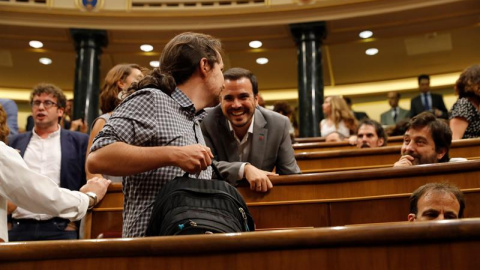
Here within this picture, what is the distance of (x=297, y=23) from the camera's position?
7531 mm

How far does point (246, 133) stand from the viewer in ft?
8.80

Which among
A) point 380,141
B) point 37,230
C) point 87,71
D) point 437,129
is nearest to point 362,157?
point 380,141

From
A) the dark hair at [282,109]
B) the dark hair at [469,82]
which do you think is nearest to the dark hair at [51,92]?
the dark hair at [469,82]

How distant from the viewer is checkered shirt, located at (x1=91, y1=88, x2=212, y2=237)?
4.99 ft

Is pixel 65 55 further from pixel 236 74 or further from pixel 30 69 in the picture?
pixel 236 74

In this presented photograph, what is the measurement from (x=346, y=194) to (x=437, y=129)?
23.7 inches

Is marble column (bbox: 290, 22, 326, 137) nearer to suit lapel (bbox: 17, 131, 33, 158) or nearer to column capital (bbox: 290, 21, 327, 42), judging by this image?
column capital (bbox: 290, 21, 327, 42)

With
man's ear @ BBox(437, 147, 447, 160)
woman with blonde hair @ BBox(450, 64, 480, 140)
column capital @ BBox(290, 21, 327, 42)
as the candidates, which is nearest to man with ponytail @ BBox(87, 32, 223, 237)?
man's ear @ BBox(437, 147, 447, 160)

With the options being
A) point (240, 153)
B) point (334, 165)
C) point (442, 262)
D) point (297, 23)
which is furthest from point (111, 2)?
point (442, 262)

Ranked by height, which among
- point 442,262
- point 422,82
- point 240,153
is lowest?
point 442,262

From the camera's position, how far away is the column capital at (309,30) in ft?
24.5

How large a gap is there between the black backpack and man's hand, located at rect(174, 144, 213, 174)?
32 mm

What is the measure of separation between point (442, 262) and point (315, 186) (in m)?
1.28

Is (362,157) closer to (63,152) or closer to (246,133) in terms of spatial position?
(246,133)
